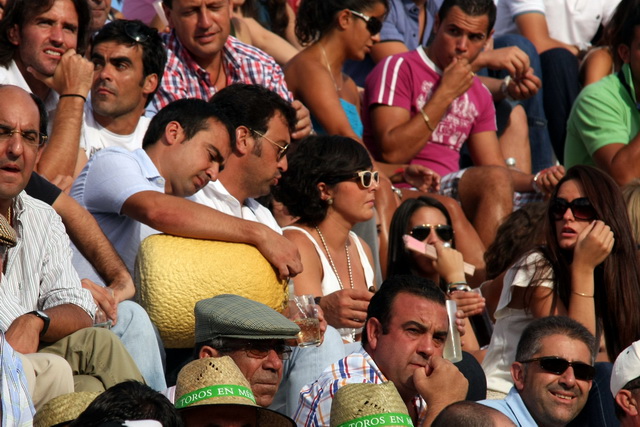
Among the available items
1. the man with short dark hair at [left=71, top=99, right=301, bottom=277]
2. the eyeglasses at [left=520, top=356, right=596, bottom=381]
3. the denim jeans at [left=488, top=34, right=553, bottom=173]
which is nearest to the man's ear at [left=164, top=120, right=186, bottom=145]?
the man with short dark hair at [left=71, top=99, right=301, bottom=277]

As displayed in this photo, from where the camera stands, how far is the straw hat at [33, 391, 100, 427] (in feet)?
11.6

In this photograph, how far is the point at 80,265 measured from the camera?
5.39 meters

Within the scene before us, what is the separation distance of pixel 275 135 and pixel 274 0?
3927mm

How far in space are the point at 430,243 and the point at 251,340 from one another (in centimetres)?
300

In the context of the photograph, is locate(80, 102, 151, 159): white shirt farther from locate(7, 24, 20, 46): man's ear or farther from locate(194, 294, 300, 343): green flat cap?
locate(194, 294, 300, 343): green flat cap

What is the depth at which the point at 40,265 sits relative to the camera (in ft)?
15.8

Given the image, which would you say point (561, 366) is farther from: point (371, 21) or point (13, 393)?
point (371, 21)

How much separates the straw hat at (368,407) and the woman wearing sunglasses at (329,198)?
2305 millimetres

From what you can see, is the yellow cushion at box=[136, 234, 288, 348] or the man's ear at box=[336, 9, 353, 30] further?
the man's ear at box=[336, 9, 353, 30]

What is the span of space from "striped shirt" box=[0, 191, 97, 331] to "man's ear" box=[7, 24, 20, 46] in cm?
164

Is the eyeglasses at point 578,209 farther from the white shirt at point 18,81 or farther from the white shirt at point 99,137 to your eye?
the white shirt at point 18,81

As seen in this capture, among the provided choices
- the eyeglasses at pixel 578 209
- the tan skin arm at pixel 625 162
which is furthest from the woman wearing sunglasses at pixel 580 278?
the tan skin arm at pixel 625 162

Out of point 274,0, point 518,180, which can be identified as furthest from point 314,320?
point 274,0

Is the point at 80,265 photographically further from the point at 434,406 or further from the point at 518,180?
the point at 518,180
